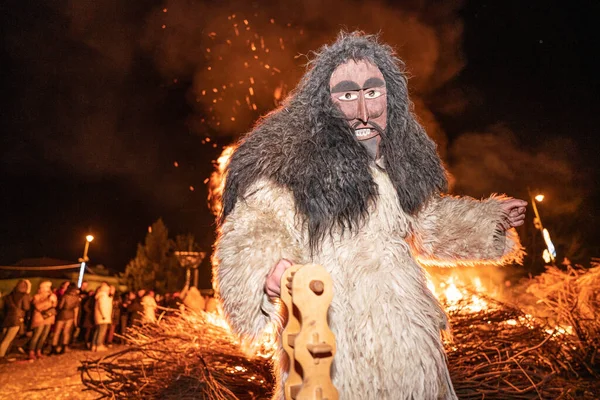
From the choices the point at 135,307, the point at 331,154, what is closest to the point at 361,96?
the point at 331,154

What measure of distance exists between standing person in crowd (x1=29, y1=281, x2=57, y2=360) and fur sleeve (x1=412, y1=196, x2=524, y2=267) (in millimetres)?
7519

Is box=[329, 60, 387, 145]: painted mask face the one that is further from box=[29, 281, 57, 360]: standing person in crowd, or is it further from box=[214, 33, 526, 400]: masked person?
box=[29, 281, 57, 360]: standing person in crowd

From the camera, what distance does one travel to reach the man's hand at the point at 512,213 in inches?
85.3

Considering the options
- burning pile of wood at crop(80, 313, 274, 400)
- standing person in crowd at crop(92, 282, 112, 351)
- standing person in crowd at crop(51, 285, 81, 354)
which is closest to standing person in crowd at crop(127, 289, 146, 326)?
standing person in crowd at crop(92, 282, 112, 351)

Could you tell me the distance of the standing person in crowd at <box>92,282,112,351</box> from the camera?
26.9ft

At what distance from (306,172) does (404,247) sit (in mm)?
541

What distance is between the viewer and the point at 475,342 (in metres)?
3.21

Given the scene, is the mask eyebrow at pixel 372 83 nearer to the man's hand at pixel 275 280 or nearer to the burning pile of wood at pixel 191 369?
the man's hand at pixel 275 280

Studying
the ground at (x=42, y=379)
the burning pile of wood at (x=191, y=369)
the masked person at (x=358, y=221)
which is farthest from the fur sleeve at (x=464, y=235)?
the ground at (x=42, y=379)

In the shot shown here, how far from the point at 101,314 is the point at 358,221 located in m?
8.00

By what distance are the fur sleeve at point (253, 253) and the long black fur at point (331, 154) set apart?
77 millimetres

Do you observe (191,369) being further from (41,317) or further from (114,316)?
(114,316)

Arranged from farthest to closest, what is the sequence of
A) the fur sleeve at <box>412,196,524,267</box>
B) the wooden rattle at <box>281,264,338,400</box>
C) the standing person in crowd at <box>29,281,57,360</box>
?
the standing person in crowd at <box>29,281,57,360</box> < the fur sleeve at <box>412,196,524,267</box> < the wooden rattle at <box>281,264,338,400</box>

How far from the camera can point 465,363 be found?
124 inches
